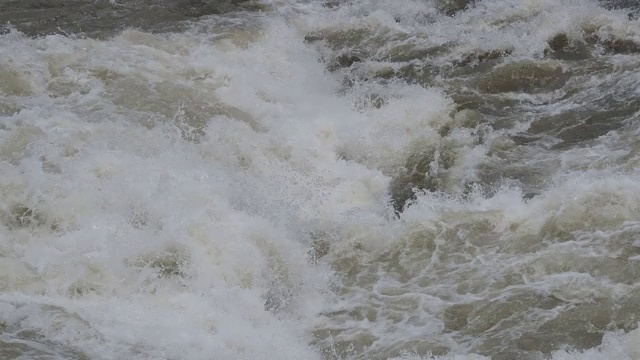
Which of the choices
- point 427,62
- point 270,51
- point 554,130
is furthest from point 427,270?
point 270,51

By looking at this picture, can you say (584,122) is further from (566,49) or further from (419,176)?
(566,49)

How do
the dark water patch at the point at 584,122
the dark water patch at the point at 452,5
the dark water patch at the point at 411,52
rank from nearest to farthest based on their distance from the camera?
the dark water patch at the point at 584,122, the dark water patch at the point at 411,52, the dark water patch at the point at 452,5

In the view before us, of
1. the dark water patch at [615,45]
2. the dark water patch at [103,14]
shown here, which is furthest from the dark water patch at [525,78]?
the dark water patch at [103,14]

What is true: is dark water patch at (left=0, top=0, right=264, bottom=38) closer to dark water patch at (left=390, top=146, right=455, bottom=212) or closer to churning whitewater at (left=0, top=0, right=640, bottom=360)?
churning whitewater at (left=0, top=0, right=640, bottom=360)

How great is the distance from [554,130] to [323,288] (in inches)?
117

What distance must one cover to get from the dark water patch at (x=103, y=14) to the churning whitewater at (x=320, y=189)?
0.21ft

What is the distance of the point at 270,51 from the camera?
29.7ft

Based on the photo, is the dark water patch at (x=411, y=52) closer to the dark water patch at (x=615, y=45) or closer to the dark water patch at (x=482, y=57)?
the dark water patch at (x=482, y=57)

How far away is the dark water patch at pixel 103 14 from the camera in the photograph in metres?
9.21

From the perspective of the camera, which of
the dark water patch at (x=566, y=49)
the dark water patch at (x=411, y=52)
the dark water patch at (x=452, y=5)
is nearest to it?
the dark water patch at (x=566, y=49)

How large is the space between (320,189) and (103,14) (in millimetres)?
4880

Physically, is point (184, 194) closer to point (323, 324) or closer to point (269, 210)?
point (269, 210)

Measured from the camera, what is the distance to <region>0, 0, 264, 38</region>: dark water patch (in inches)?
363

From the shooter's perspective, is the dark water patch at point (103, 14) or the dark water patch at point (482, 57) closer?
the dark water patch at point (482, 57)
